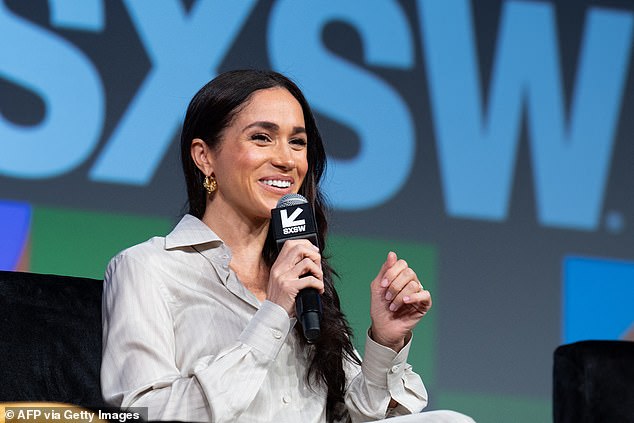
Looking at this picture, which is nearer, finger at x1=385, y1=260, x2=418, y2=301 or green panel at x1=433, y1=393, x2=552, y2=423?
finger at x1=385, y1=260, x2=418, y2=301

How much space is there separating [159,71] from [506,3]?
134 centimetres

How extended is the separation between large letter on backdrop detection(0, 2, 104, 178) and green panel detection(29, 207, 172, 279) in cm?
15

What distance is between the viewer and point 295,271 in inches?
79.0

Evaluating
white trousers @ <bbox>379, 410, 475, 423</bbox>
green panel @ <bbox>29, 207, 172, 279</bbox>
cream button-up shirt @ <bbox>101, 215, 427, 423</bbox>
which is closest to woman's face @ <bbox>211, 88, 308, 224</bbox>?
cream button-up shirt @ <bbox>101, 215, 427, 423</bbox>

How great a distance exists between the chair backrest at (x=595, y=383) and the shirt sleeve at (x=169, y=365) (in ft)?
2.61

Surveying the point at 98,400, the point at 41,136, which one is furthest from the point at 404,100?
the point at 98,400

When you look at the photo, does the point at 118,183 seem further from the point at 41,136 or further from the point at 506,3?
the point at 506,3

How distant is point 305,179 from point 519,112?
5.31 feet

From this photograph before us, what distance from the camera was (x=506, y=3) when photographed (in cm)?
404

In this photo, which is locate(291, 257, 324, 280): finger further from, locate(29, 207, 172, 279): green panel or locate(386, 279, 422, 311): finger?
locate(29, 207, 172, 279): green panel

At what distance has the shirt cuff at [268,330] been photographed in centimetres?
206

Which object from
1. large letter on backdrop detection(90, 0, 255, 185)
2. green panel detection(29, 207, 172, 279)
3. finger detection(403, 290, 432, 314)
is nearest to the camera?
finger detection(403, 290, 432, 314)

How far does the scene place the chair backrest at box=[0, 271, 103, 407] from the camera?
234cm

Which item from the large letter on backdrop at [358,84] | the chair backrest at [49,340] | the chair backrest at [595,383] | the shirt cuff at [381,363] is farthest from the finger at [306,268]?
the large letter on backdrop at [358,84]
